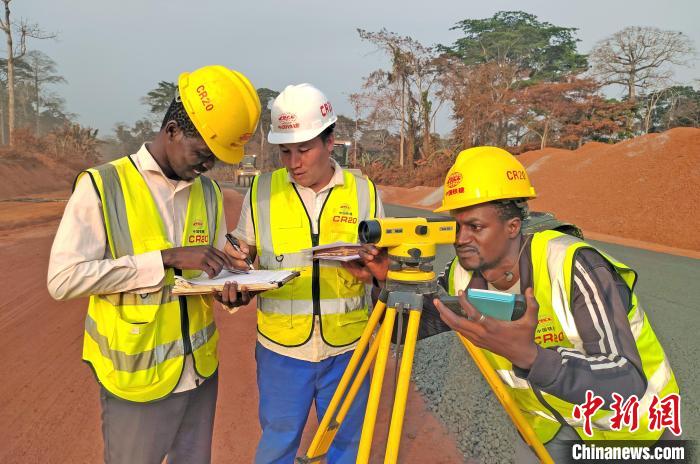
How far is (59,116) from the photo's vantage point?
188 ft

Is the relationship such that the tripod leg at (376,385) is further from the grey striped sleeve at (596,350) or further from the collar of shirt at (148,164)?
the collar of shirt at (148,164)

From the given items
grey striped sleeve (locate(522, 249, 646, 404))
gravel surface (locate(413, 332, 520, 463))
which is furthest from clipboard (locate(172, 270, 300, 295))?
gravel surface (locate(413, 332, 520, 463))

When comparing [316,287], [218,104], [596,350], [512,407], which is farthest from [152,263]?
[596,350]

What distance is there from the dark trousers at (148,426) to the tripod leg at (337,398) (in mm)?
567

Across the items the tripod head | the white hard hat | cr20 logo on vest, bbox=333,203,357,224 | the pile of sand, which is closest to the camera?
the tripod head

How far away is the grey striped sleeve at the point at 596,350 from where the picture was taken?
1.30 metres

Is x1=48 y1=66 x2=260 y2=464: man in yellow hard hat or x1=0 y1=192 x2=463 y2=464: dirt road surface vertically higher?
x1=48 y1=66 x2=260 y2=464: man in yellow hard hat

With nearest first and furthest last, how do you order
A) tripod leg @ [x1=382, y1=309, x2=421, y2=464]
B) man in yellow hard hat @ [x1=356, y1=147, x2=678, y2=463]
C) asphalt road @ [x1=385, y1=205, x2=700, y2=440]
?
man in yellow hard hat @ [x1=356, y1=147, x2=678, y2=463], tripod leg @ [x1=382, y1=309, x2=421, y2=464], asphalt road @ [x1=385, y1=205, x2=700, y2=440]

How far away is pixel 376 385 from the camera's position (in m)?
1.48

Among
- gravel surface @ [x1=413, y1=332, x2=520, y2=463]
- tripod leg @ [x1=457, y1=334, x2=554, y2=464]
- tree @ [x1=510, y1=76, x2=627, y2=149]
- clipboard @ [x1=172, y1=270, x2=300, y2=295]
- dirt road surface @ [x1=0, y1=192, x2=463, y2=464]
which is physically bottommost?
dirt road surface @ [x1=0, y1=192, x2=463, y2=464]

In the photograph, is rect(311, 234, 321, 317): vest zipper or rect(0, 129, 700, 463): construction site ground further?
rect(0, 129, 700, 463): construction site ground

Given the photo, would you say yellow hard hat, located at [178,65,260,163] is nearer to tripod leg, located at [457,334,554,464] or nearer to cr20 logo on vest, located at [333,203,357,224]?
cr20 logo on vest, located at [333,203,357,224]

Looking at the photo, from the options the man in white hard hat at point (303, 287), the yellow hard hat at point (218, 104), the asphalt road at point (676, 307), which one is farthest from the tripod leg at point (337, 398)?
the asphalt road at point (676, 307)

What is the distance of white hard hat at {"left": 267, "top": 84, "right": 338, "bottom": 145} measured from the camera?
6.91 ft
